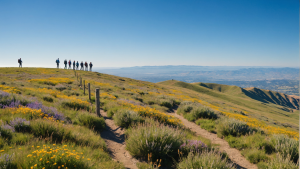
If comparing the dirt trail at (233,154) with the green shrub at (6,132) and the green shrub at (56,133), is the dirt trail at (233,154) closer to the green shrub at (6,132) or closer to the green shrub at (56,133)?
the green shrub at (56,133)

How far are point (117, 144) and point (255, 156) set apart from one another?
6.16m

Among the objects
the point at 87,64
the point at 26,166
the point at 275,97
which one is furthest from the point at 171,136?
the point at 275,97

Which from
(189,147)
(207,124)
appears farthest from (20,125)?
(207,124)

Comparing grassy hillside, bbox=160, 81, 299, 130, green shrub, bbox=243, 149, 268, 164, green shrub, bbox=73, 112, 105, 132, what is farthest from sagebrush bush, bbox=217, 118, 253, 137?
grassy hillside, bbox=160, 81, 299, 130

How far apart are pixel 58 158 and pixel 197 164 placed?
377 cm

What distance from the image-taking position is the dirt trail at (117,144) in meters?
5.18

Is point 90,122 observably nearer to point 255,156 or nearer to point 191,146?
point 191,146

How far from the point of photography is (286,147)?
637 centimetres

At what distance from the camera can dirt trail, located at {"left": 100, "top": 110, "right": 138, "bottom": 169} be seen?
5.18 meters

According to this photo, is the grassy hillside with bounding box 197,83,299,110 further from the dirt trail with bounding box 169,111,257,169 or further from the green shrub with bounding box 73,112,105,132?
the green shrub with bounding box 73,112,105,132

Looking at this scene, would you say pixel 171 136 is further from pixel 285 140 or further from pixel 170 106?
pixel 170 106

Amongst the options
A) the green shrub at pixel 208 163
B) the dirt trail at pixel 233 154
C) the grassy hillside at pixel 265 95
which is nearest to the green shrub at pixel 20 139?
the green shrub at pixel 208 163

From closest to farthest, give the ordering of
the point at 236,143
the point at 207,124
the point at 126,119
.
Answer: the point at 236,143 < the point at 126,119 < the point at 207,124

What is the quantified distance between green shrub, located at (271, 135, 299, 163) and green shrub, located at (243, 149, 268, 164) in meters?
0.68
